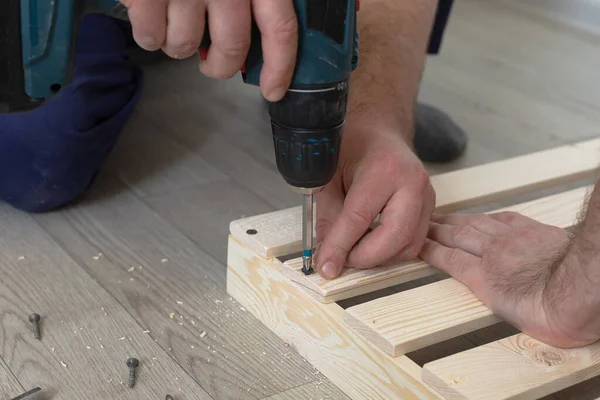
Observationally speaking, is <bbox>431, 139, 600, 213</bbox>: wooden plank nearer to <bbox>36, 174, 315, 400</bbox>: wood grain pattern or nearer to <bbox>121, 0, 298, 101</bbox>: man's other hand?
<bbox>36, 174, 315, 400</bbox>: wood grain pattern

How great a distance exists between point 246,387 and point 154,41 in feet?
1.70

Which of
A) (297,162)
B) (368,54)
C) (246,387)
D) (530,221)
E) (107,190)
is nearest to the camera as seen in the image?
(297,162)

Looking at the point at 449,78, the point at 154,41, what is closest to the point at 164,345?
the point at 154,41

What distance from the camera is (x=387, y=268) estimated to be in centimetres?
124

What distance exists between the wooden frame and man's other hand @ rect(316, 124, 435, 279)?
40 mm

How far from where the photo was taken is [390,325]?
109 cm

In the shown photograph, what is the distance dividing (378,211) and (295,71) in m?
0.30

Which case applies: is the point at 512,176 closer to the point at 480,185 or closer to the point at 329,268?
the point at 480,185

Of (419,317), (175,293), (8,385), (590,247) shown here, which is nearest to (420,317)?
(419,317)

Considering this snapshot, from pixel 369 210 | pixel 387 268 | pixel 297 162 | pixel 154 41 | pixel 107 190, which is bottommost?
pixel 107 190

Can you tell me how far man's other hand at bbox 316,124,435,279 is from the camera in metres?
1.17

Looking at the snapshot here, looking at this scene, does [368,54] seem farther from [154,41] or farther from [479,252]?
[154,41]

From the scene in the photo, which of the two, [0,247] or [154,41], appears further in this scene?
[0,247]

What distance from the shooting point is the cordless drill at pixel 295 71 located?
96 centimetres
